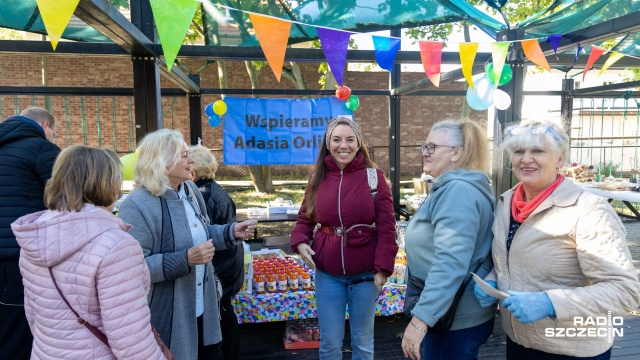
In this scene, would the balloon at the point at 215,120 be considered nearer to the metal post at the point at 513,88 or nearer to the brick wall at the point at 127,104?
the metal post at the point at 513,88

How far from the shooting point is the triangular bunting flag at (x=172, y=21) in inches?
86.8

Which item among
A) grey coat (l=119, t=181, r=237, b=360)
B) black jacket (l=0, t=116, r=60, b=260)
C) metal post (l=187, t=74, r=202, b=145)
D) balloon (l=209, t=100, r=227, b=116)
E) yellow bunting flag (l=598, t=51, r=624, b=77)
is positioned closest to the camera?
grey coat (l=119, t=181, r=237, b=360)

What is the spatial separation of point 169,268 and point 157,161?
1.69 feet

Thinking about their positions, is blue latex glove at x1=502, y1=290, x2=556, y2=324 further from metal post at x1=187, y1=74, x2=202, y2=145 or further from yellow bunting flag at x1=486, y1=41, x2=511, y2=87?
metal post at x1=187, y1=74, x2=202, y2=145

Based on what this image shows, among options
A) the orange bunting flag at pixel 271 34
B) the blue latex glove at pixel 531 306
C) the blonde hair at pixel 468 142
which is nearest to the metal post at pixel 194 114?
the orange bunting flag at pixel 271 34

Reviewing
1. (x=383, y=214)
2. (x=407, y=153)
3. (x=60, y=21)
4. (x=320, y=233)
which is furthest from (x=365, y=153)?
(x=407, y=153)

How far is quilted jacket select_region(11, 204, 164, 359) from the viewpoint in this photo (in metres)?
1.38

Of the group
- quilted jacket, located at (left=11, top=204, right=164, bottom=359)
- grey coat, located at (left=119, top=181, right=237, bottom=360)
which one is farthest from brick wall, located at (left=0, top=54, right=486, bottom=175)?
quilted jacket, located at (left=11, top=204, right=164, bottom=359)

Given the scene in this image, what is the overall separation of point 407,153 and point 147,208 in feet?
42.6

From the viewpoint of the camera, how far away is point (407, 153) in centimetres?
1435

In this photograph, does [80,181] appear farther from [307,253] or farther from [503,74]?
[503,74]

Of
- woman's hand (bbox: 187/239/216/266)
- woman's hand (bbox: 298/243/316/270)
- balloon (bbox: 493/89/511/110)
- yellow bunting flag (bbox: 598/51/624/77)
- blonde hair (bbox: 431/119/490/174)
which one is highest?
yellow bunting flag (bbox: 598/51/624/77)

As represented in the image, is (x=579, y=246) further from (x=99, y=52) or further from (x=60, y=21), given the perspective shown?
(x=99, y=52)

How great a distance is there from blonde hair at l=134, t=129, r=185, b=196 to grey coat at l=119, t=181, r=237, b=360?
0.19 feet
